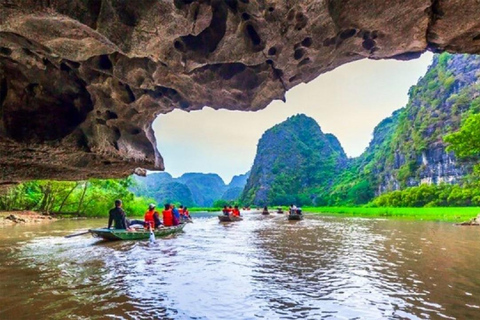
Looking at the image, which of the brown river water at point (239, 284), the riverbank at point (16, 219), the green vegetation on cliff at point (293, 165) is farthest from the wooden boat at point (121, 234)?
the green vegetation on cliff at point (293, 165)

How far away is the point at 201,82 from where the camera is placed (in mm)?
5820

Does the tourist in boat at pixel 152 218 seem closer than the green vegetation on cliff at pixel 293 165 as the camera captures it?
Yes

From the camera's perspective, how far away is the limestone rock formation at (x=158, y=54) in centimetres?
385

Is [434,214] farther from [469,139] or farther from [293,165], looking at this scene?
[293,165]

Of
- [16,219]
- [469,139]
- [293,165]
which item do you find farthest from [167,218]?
[293,165]

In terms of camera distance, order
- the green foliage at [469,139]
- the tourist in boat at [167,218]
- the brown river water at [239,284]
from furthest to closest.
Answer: the green foliage at [469,139], the tourist in boat at [167,218], the brown river water at [239,284]

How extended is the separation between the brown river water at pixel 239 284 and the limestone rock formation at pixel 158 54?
96.5 inches

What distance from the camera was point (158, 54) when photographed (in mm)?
4602

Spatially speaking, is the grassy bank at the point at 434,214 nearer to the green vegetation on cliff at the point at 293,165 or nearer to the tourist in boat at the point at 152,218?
the tourist in boat at the point at 152,218

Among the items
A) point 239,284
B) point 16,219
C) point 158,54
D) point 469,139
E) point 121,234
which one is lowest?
point 16,219

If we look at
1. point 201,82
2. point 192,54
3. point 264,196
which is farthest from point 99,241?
point 264,196

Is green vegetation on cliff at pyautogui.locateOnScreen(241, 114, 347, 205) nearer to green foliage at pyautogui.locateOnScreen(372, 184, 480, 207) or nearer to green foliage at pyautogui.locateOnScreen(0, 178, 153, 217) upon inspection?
green foliage at pyautogui.locateOnScreen(372, 184, 480, 207)

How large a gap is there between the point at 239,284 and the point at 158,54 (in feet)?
12.7

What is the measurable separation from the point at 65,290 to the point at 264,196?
316 ft
